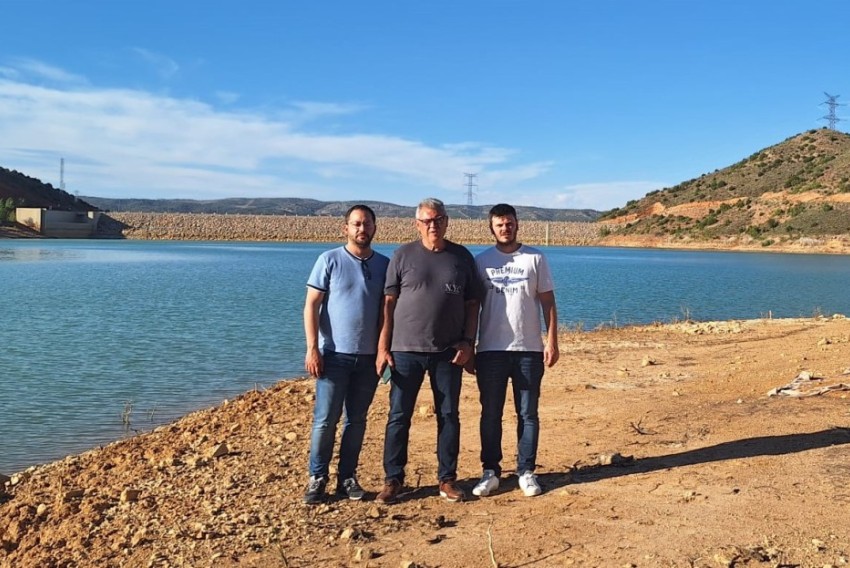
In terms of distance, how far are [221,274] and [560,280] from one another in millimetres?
16781

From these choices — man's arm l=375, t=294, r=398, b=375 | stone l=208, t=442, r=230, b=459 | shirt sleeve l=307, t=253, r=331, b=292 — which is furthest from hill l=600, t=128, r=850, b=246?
shirt sleeve l=307, t=253, r=331, b=292

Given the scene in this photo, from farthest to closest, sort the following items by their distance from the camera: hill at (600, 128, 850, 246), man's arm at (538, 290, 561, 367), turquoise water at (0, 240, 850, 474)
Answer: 1. hill at (600, 128, 850, 246)
2. turquoise water at (0, 240, 850, 474)
3. man's arm at (538, 290, 561, 367)

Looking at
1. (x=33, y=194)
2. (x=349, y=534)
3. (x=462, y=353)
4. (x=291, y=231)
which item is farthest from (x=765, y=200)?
(x=33, y=194)

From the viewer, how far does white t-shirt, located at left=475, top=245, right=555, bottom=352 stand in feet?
17.1

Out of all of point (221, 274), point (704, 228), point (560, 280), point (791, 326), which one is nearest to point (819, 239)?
point (704, 228)

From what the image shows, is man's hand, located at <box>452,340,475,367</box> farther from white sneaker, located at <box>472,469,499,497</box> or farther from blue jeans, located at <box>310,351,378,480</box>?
white sneaker, located at <box>472,469,499,497</box>

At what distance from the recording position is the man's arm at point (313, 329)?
5090mm

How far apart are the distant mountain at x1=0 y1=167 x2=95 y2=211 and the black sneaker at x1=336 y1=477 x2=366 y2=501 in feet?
384

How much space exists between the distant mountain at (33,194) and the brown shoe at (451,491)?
11737 centimetres

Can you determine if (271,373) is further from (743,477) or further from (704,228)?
(704,228)

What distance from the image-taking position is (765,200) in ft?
257

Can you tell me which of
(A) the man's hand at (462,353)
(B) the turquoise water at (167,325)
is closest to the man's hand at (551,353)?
(A) the man's hand at (462,353)

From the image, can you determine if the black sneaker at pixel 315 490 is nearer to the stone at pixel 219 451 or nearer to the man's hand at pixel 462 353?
the man's hand at pixel 462 353

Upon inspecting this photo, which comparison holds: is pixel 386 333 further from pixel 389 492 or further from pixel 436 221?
pixel 389 492
